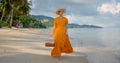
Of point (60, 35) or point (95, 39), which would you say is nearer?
point (60, 35)

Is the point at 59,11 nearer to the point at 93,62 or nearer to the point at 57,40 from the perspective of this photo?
the point at 57,40

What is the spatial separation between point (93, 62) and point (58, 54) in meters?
1.12

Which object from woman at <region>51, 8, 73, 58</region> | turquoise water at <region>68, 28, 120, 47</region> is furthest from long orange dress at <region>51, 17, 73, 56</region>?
turquoise water at <region>68, 28, 120, 47</region>

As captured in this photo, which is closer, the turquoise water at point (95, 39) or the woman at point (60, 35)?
the woman at point (60, 35)

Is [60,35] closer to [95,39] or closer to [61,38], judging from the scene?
[61,38]

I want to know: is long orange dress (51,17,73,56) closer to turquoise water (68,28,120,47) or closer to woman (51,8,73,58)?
woman (51,8,73,58)

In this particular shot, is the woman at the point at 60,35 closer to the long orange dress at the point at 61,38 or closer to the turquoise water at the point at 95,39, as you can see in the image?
the long orange dress at the point at 61,38

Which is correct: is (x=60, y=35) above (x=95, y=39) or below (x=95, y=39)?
above

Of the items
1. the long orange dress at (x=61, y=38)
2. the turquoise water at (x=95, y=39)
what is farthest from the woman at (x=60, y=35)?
the turquoise water at (x=95, y=39)

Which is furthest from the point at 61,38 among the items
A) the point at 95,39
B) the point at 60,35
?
the point at 95,39

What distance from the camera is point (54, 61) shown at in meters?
9.52

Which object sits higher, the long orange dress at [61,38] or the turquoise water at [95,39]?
the long orange dress at [61,38]

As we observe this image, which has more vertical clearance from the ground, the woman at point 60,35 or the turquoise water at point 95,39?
the woman at point 60,35

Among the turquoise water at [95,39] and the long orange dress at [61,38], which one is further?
the turquoise water at [95,39]
